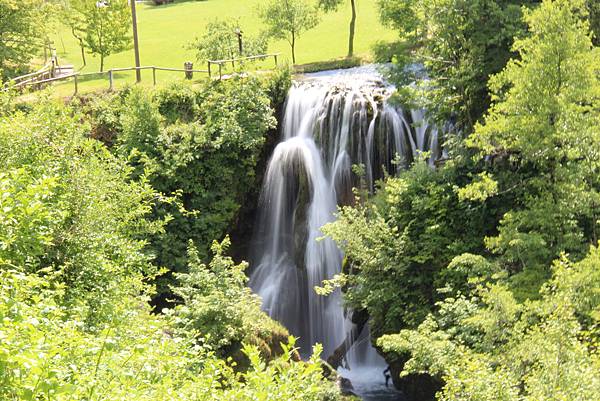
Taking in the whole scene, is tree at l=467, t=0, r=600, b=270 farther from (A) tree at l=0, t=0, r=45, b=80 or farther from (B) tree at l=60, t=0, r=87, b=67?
(B) tree at l=60, t=0, r=87, b=67

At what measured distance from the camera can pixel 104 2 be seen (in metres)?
44.2

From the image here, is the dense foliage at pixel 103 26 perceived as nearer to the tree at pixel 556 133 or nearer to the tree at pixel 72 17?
the tree at pixel 72 17

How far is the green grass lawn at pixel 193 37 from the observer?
40.7 metres

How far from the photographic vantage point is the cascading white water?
80.2 ft

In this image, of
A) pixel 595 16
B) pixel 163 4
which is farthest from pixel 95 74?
pixel 163 4

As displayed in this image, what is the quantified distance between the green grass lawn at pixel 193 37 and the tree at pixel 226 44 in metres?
2.23

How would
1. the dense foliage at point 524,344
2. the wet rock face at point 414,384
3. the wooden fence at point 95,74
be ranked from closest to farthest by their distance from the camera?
the dense foliage at point 524,344 < the wet rock face at point 414,384 < the wooden fence at point 95,74

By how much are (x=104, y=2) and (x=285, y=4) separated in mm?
12635

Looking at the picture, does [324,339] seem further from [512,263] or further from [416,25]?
[416,25]

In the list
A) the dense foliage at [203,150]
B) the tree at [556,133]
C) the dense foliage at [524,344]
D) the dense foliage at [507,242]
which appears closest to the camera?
the dense foliage at [524,344]

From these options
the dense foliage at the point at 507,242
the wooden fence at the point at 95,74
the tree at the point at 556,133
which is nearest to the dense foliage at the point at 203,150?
the wooden fence at the point at 95,74

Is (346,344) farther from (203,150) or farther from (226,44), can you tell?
(226,44)

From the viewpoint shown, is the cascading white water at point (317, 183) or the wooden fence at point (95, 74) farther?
the wooden fence at point (95, 74)

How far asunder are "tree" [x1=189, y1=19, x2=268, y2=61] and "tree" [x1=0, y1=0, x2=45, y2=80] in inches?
370
